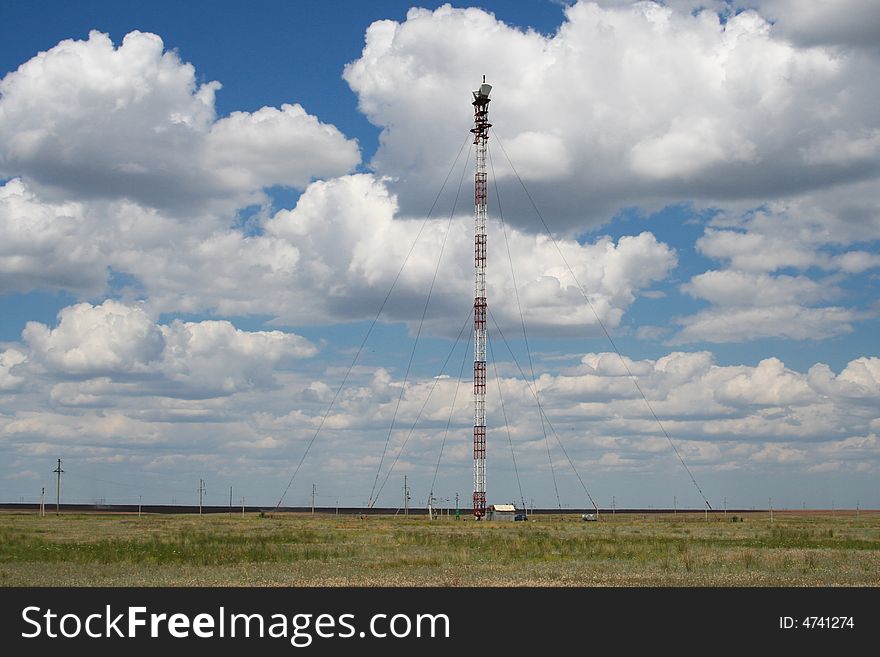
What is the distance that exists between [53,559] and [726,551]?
35335 mm
